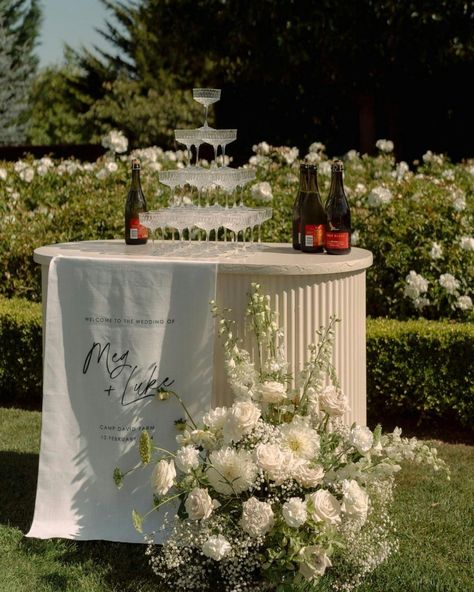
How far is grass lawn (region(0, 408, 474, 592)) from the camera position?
11.2 feet

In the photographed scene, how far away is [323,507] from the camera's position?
316cm

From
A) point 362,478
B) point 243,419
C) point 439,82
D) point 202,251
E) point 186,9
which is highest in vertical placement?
point 186,9

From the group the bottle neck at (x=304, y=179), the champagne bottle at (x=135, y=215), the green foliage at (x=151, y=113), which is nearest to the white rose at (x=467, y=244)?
the bottle neck at (x=304, y=179)

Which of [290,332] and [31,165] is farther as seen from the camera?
[31,165]

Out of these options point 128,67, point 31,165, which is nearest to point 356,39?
point 31,165

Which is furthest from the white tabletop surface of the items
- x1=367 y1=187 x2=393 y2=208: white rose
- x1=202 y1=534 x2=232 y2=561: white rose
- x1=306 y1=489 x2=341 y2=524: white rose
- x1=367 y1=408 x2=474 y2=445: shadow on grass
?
x1=367 y1=187 x2=393 y2=208: white rose

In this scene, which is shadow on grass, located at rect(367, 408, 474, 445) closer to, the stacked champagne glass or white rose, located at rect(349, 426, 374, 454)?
the stacked champagne glass

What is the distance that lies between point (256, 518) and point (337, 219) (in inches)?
54.6

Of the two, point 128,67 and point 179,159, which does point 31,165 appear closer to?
point 179,159

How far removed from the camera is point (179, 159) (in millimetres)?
9117

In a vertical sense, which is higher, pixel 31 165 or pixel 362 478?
pixel 31 165

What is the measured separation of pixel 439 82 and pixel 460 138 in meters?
1.11

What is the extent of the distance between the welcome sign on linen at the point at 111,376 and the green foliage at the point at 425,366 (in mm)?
1973

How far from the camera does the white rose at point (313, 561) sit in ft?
10.4
